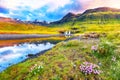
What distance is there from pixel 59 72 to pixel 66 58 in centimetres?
290

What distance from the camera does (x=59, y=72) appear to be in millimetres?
14930

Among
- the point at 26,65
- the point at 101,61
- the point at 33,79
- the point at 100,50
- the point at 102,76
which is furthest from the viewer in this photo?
the point at 100,50

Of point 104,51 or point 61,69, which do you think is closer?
point 61,69

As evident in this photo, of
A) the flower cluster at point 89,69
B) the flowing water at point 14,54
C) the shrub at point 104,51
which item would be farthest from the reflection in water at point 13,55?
the flower cluster at point 89,69

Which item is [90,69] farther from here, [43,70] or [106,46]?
[106,46]

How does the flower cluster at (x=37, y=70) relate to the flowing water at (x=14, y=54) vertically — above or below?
above

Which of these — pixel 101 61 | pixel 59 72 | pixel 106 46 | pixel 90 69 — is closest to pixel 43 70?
pixel 59 72

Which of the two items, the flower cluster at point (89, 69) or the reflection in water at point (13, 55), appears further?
the reflection in water at point (13, 55)

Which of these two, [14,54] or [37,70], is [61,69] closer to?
[37,70]

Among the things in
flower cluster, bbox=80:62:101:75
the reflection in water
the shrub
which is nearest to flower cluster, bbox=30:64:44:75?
flower cluster, bbox=80:62:101:75

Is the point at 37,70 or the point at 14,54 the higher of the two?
the point at 37,70

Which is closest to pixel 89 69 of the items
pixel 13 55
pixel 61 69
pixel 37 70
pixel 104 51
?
pixel 61 69

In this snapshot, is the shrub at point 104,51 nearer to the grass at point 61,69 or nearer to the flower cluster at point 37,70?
the grass at point 61,69

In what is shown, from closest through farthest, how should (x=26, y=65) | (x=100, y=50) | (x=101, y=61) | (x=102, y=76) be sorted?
(x=102, y=76)
(x=26, y=65)
(x=101, y=61)
(x=100, y=50)
